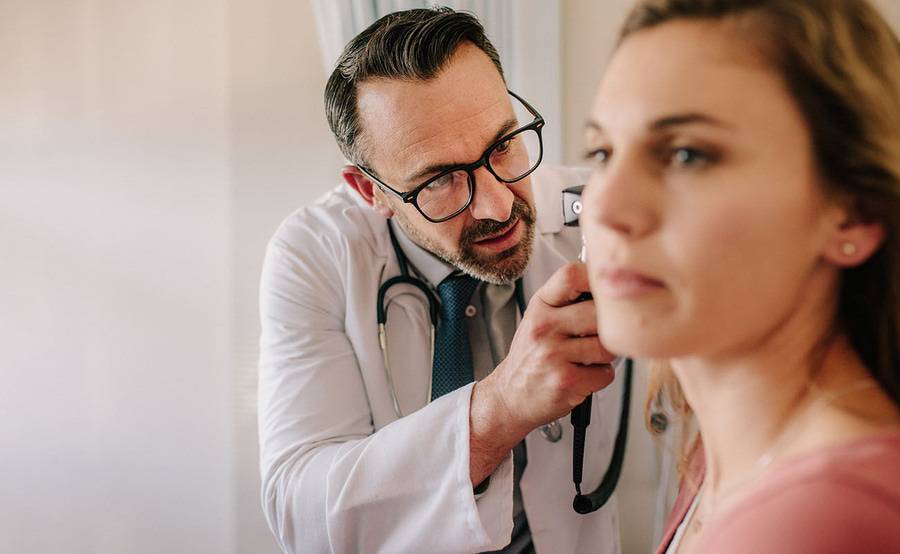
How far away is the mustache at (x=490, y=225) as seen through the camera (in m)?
1.36

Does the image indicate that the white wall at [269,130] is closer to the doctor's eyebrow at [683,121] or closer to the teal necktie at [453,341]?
the teal necktie at [453,341]

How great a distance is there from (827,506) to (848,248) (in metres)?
0.19

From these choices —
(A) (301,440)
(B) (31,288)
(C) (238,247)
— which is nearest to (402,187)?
(A) (301,440)

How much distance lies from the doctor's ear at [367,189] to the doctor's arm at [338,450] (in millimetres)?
109

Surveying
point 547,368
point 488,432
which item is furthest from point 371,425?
point 547,368

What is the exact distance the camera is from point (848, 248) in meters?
0.63

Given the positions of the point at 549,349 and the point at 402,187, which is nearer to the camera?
the point at 549,349

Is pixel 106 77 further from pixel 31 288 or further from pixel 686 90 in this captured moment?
pixel 686 90

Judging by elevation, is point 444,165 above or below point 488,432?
above

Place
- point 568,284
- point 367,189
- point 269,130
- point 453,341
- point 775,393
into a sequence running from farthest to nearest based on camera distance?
point 269,130 < point 367,189 < point 453,341 < point 568,284 < point 775,393

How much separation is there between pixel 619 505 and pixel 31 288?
4.98ft

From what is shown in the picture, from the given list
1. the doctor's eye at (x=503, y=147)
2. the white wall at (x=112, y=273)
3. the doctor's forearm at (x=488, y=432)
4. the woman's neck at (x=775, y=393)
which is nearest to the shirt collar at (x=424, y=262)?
the doctor's eye at (x=503, y=147)

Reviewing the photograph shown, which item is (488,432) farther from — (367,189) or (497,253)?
(367,189)

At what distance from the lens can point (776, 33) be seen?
598mm
